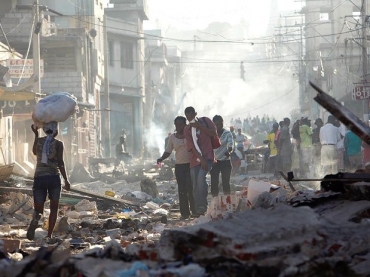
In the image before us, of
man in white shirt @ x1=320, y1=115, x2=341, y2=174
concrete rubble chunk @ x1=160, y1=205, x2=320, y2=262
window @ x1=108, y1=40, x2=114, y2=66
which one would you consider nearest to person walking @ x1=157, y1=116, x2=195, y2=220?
concrete rubble chunk @ x1=160, y1=205, x2=320, y2=262

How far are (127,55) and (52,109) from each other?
46.7 meters

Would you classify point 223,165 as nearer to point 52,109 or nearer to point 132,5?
point 52,109

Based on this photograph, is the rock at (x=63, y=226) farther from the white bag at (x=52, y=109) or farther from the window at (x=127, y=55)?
the window at (x=127, y=55)

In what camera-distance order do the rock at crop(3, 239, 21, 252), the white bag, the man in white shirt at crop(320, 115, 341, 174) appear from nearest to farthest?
the rock at crop(3, 239, 21, 252) < the white bag < the man in white shirt at crop(320, 115, 341, 174)

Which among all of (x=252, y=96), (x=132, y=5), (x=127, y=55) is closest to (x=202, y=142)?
(x=127, y=55)

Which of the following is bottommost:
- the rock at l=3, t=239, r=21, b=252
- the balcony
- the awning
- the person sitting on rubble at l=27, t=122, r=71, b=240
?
the rock at l=3, t=239, r=21, b=252

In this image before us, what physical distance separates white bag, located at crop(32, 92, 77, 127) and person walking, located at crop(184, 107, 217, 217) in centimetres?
225

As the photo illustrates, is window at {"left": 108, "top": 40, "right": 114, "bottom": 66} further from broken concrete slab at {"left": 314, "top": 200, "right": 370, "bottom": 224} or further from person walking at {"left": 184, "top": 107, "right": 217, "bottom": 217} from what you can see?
broken concrete slab at {"left": 314, "top": 200, "right": 370, "bottom": 224}

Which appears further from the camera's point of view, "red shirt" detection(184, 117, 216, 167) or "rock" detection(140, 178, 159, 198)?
"rock" detection(140, 178, 159, 198)

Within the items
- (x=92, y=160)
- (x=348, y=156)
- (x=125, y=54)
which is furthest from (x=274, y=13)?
(x=348, y=156)

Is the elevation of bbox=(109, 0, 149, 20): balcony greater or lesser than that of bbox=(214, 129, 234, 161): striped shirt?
greater

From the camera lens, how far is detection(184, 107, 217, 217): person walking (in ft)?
41.8

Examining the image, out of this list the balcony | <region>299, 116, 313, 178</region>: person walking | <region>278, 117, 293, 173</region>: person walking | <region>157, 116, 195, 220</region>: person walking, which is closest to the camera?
<region>157, 116, 195, 220</region>: person walking

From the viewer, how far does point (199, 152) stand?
12758mm
